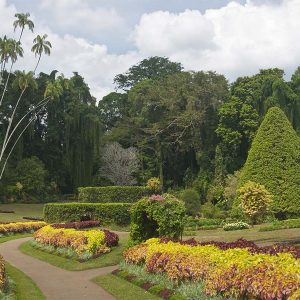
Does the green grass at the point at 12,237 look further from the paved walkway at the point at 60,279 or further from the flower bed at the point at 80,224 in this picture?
the paved walkway at the point at 60,279

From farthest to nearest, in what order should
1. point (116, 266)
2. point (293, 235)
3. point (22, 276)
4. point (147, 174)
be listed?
point (147, 174) < point (293, 235) < point (116, 266) < point (22, 276)

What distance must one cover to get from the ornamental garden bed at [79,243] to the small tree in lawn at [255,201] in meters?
11.2

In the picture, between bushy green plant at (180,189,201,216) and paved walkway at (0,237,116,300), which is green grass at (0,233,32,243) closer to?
paved walkway at (0,237,116,300)

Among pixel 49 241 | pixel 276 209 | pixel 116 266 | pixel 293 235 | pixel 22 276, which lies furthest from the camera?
pixel 276 209

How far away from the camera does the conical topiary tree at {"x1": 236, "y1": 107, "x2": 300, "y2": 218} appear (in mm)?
31953

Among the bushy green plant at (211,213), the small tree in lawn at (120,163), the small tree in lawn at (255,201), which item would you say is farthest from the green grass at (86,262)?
the small tree in lawn at (120,163)

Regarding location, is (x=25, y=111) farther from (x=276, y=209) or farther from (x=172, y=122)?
(x=276, y=209)

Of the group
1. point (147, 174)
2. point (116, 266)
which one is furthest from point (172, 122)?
point (116, 266)

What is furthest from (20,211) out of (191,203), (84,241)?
(84,241)

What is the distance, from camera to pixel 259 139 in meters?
33.7

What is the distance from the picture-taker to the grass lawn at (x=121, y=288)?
1141 cm

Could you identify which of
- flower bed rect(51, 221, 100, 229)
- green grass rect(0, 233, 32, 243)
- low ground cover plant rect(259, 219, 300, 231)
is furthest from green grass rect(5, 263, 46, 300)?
green grass rect(0, 233, 32, 243)

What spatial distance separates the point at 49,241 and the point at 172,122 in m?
33.9

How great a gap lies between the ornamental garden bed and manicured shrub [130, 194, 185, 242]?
1.99 m
